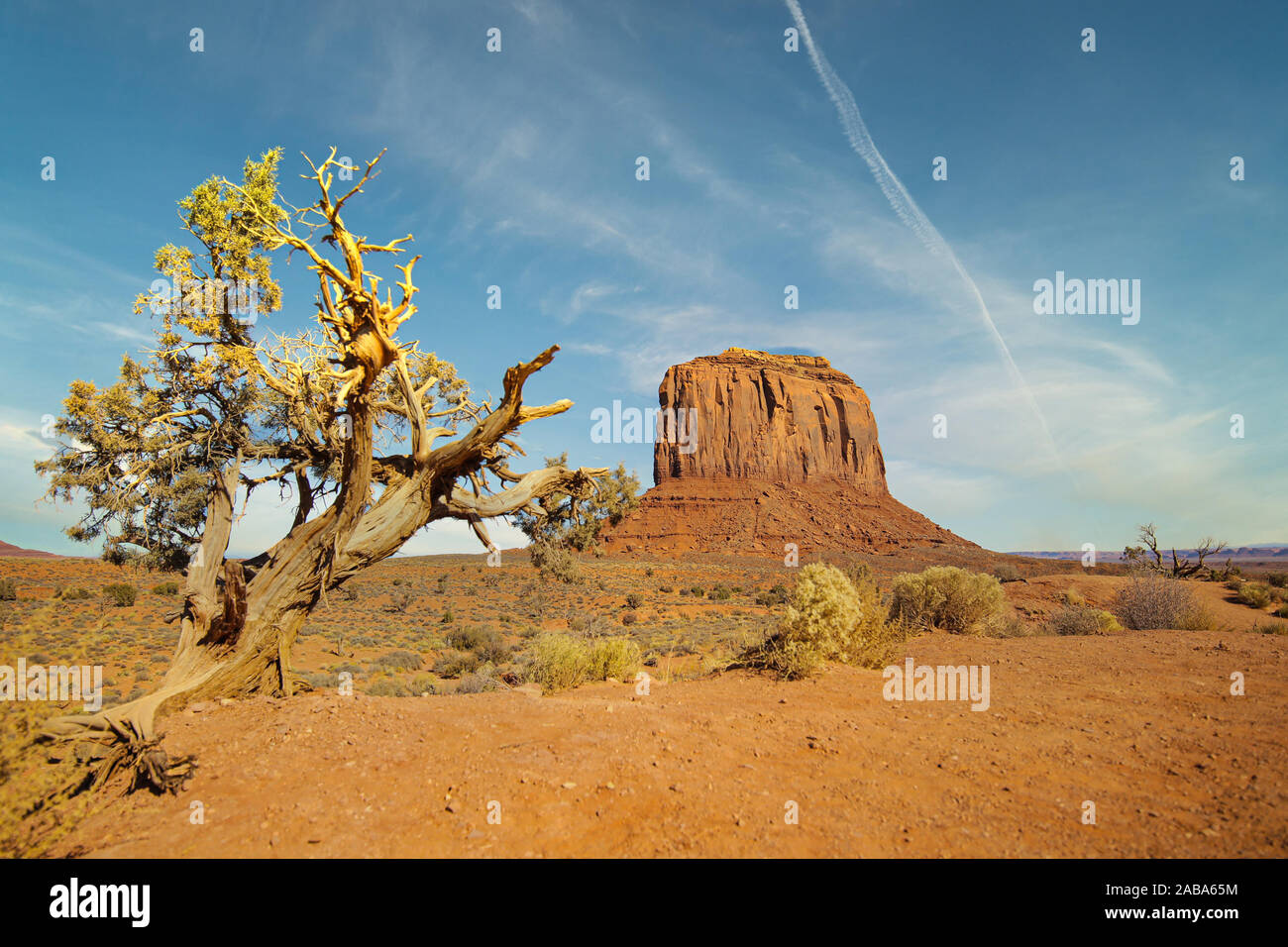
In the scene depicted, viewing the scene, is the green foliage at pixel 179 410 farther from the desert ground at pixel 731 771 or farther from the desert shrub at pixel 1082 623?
the desert shrub at pixel 1082 623

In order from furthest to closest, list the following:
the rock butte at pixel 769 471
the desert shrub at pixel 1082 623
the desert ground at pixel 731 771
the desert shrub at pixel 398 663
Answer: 1. the rock butte at pixel 769 471
2. the desert shrub at pixel 398 663
3. the desert shrub at pixel 1082 623
4. the desert ground at pixel 731 771

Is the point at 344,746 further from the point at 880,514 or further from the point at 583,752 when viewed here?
the point at 880,514

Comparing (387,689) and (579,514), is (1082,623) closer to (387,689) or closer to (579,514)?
(579,514)

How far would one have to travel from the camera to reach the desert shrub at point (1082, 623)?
13648mm

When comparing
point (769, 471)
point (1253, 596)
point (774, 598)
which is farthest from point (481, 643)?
point (769, 471)

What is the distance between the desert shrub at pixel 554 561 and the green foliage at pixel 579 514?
4.0 inches

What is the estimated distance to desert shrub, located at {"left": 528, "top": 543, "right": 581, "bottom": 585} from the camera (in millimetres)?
10031

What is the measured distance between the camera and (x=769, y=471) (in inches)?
3666

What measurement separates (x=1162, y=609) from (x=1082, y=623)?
257 cm

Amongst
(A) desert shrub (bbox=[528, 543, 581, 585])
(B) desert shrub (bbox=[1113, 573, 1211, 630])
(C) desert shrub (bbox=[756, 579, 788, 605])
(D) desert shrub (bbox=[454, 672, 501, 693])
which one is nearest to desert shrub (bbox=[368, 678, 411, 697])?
(D) desert shrub (bbox=[454, 672, 501, 693])

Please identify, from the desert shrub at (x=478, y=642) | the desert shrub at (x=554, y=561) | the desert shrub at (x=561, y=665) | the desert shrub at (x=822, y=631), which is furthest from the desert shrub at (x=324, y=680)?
the desert shrub at (x=822, y=631)
